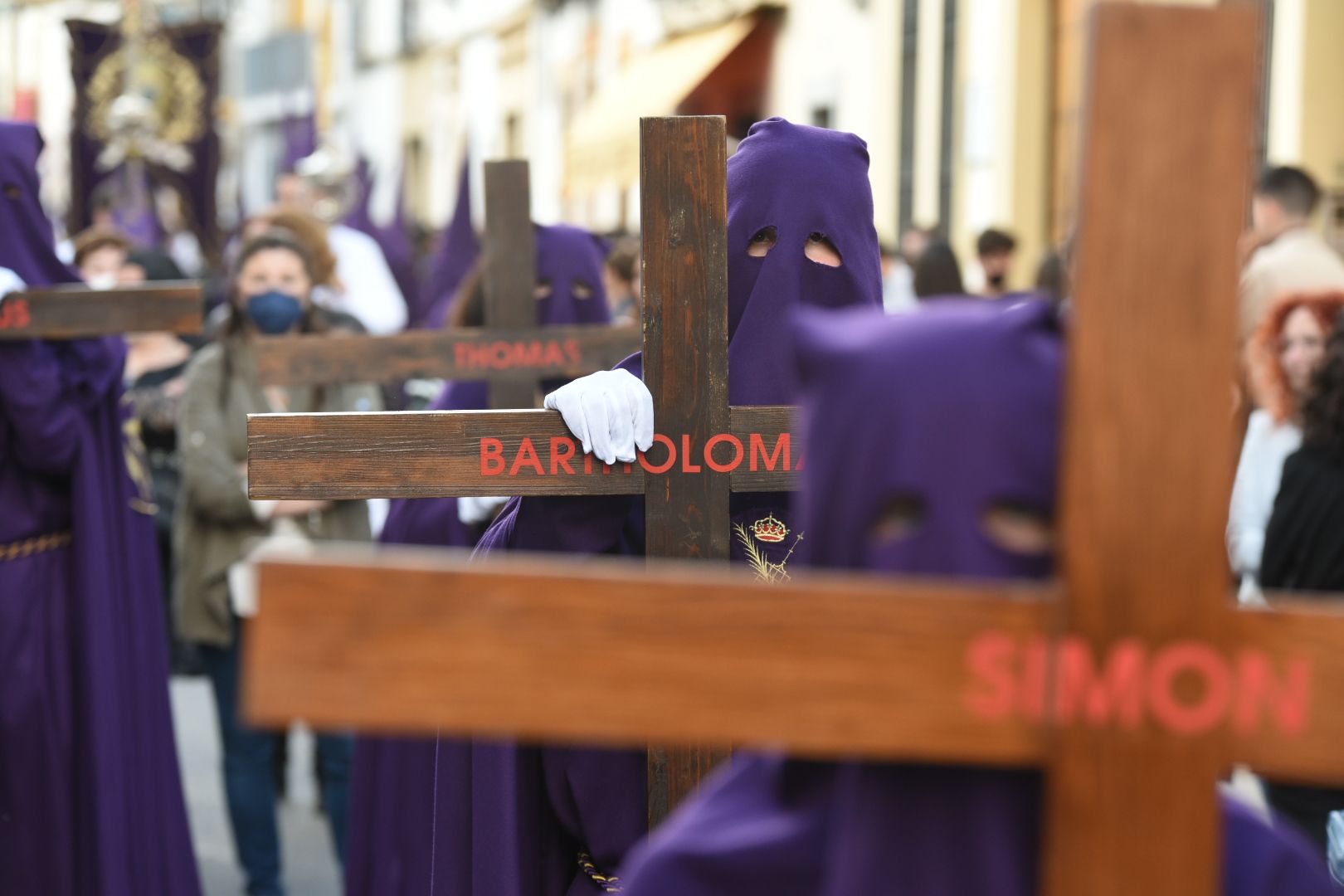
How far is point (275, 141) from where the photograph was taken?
1762 inches

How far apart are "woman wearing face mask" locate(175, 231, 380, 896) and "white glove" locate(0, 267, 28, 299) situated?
1.30 m

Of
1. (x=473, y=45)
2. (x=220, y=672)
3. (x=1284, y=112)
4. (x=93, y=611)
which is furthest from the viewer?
(x=473, y=45)

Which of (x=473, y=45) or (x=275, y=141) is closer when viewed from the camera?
(x=473, y=45)

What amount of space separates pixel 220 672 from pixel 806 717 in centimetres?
472

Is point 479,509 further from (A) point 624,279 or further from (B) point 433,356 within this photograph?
(A) point 624,279

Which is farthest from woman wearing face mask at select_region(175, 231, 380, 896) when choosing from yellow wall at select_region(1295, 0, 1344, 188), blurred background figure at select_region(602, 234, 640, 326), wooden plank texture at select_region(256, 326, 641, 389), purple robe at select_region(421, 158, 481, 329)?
yellow wall at select_region(1295, 0, 1344, 188)

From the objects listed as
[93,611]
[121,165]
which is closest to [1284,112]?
[93,611]

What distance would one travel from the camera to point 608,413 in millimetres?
2678

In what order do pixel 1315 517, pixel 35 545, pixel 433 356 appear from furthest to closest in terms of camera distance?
1. pixel 35 545
2. pixel 433 356
3. pixel 1315 517

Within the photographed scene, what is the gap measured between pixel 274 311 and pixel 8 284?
57.9 inches

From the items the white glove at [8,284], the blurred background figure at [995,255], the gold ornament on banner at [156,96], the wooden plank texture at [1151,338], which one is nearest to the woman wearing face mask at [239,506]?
the white glove at [8,284]

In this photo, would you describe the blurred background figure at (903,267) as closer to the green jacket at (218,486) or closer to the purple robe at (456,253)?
the purple robe at (456,253)

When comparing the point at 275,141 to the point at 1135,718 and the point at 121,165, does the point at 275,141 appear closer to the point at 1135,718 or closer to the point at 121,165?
the point at 121,165

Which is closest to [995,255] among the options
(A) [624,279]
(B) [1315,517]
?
(A) [624,279]
